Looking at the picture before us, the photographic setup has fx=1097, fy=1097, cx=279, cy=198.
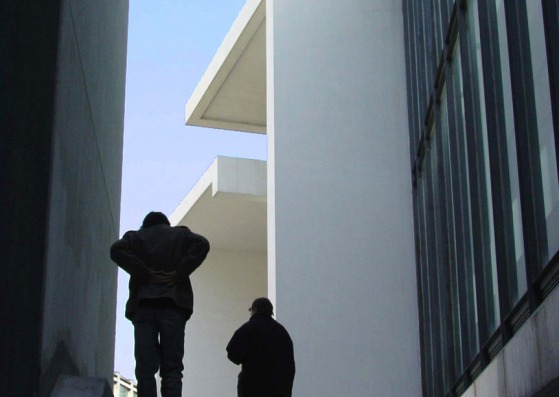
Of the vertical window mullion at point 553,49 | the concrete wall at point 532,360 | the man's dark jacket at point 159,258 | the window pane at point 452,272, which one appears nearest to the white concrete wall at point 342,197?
the window pane at point 452,272

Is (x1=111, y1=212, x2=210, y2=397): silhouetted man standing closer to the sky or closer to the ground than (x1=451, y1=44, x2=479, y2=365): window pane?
closer to the ground

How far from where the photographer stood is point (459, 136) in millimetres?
14648

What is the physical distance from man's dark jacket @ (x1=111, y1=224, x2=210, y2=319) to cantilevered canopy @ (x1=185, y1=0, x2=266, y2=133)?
15725 mm

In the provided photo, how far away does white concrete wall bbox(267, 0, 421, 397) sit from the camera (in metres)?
20.5

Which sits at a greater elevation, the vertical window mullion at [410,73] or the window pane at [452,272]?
Answer: the vertical window mullion at [410,73]

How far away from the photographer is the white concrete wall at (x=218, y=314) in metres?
28.1

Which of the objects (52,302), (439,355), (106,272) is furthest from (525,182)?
(439,355)

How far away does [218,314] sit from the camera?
2925cm

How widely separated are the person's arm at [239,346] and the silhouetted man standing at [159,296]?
1.27 metres

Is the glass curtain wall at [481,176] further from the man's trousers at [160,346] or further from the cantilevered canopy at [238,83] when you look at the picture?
the cantilevered canopy at [238,83]

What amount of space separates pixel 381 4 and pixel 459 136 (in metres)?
8.95

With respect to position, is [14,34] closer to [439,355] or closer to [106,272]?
[106,272]

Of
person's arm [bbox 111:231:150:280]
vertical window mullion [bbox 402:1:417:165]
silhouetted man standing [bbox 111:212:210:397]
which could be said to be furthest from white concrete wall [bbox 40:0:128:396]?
vertical window mullion [bbox 402:1:417:165]

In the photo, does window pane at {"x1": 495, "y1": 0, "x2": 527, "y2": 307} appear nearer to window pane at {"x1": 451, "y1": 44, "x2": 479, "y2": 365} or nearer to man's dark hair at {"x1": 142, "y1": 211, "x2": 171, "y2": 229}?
window pane at {"x1": 451, "y1": 44, "x2": 479, "y2": 365}
